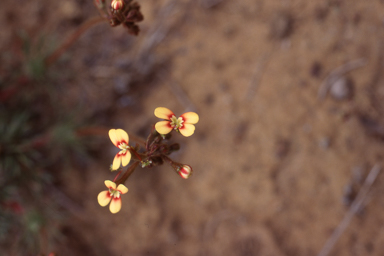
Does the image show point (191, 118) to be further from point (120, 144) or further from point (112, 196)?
point (112, 196)

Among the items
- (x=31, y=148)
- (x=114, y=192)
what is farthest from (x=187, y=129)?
(x=31, y=148)

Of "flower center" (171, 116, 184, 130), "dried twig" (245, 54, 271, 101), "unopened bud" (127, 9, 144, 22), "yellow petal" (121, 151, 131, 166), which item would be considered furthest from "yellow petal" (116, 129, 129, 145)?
"dried twig" (245, 54, 271, 101)

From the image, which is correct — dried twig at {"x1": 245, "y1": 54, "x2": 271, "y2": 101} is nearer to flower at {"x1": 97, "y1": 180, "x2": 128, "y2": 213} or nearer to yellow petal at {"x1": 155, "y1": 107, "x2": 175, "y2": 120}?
yellow petal at {"x1": 155, "y1": 107, "x2": 175, "y2": 120}

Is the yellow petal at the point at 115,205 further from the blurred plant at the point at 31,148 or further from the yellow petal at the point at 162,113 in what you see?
the blurred plant at the point at 31,148

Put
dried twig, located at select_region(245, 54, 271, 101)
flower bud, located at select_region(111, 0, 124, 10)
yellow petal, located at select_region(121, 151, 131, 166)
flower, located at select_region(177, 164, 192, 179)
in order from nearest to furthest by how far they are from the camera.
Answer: yellow petal, located at select_region(121, 151, 131, 166) → flower, located at select_region(177, 164, 192, 179) → flower bud, located at select_region(111, 0, 124, 10) → dried twig, located at select_region(245, 54, 271, 101)

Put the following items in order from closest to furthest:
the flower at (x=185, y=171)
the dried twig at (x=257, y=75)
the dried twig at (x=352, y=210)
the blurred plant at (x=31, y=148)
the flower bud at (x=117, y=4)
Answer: the flower at (x=185, y=171), the flower bud at (x=117, y=4), the blurred plant at (x=31, y=148), the dried twig at (x=352, y=210), the dried twig at (x=257, y=75)

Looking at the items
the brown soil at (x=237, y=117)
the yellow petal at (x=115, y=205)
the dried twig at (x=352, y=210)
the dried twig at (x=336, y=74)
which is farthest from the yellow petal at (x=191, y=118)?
the dried twig at (x=352, y=210)

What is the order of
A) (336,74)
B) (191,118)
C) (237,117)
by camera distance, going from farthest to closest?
(237,117)
(336,74)
(191,118)
